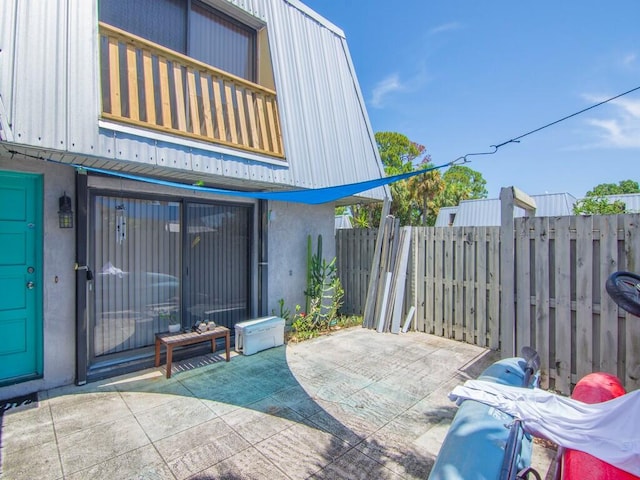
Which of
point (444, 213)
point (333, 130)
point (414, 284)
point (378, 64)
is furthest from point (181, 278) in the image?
point (444, 213)

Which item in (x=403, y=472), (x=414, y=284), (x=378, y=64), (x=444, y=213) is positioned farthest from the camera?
(x=444, y=213)

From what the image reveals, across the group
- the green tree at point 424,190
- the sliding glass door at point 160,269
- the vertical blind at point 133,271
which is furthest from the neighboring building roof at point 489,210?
the vertical blind at point 133,271

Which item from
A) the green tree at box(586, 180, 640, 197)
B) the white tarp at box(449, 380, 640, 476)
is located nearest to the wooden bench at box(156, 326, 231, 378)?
the white tarp at box(449, 380, 640, 476)

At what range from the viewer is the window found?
4418 millimetres

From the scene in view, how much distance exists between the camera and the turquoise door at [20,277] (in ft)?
12.1

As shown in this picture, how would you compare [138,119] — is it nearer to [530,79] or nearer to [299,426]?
[299,426]

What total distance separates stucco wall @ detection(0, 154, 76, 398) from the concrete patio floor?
256 millimetres

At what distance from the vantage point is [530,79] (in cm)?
673

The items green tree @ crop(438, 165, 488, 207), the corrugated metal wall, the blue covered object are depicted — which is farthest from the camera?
green tree @ crop(438, 165, 488, 207)

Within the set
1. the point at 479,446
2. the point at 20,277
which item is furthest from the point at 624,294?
the point at 20,277

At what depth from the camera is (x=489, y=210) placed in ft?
70.3

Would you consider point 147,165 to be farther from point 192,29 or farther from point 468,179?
point 468,179

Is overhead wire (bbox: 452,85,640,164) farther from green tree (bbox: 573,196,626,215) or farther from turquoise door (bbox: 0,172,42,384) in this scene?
green tree (bbox: 573,196,626,215)

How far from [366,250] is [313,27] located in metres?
4.81
